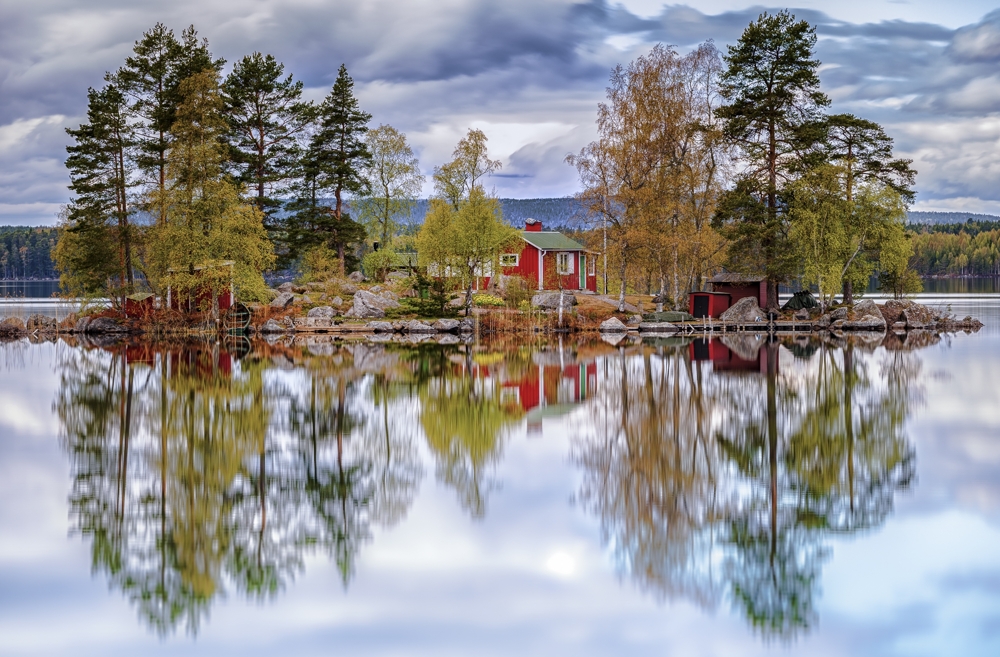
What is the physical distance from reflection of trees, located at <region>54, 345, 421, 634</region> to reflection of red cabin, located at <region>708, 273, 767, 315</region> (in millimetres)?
28761

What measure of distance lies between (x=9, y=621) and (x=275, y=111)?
46.3m

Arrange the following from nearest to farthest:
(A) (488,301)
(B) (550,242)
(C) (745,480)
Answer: (C) (745,480) < (A) (488,301) < (B) (550,242)

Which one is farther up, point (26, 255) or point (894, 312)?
point (26, 255)

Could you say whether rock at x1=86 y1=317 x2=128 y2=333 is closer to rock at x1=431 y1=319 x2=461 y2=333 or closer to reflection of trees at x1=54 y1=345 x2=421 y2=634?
rock at x1=431 y1=319 x2=461 y2=333

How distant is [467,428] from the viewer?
54.5 feet

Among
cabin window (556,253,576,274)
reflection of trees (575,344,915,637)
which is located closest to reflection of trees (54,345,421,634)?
reflection of trees (575,344,915,637)

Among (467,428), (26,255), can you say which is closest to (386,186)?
(467,428)

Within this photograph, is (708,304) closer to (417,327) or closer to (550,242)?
(550,242)

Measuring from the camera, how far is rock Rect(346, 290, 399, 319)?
45.6 metres

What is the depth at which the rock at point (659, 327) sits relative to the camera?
4450 centimetres

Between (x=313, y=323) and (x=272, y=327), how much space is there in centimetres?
187

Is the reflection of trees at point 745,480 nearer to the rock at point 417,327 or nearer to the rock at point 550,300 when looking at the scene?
the rock at point 417,327

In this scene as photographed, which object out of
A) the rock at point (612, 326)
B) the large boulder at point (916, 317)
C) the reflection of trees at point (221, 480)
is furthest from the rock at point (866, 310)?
the reflection of trees at point (221, 480)

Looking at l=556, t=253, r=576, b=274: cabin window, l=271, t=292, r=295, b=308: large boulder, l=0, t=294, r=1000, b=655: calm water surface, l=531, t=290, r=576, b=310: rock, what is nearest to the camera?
l=0, t=294, r=1000, b=655: calm water surface
